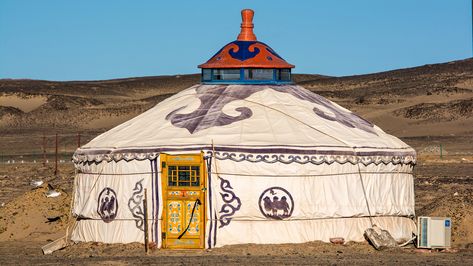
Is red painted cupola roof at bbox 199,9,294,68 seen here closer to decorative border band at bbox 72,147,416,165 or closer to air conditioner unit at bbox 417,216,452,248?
decorative border band at bbox 72,147,416,165

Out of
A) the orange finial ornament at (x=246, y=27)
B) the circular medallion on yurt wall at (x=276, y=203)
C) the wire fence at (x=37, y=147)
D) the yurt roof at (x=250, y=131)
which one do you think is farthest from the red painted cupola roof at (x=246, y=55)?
the wire fence at (x=37, y=147)

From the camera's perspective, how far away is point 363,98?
76.7 metres

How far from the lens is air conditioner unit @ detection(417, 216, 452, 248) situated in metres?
21.0

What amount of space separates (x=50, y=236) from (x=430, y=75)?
2639 inches

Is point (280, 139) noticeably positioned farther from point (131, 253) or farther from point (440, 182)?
point (440, 182)

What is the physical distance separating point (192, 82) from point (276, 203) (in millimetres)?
78771

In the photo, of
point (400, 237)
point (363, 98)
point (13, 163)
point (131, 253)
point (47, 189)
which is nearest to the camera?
point (131, 253)

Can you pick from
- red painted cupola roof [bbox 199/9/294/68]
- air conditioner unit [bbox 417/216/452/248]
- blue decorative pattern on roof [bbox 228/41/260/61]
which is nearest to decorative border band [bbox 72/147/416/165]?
air conditioner unit [bbox 417/216/452/248]

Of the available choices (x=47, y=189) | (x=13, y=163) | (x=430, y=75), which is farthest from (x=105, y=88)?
(x=47, y=189)


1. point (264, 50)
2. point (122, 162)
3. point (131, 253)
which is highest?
point (264, 50)

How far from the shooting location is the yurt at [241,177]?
20672mm

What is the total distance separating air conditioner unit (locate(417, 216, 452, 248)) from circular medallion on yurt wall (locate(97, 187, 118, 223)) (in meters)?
4.94

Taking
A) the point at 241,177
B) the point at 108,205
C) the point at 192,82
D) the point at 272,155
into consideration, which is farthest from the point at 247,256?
the point at 192,82

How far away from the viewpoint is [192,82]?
9925 cm
